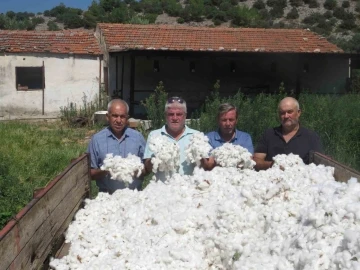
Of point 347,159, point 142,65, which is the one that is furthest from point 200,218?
point 142,65

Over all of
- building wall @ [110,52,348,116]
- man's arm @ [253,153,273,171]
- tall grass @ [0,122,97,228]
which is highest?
man's arm @ [253,153,273,171]

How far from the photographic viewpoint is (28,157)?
391 inches

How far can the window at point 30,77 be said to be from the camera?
1833 centimetres

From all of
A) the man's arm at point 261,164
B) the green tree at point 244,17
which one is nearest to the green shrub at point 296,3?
the green tree at point 244,17

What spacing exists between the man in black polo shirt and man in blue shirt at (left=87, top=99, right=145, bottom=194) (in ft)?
3.16

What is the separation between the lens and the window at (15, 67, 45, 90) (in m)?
18.3

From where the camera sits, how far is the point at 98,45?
19.1 m

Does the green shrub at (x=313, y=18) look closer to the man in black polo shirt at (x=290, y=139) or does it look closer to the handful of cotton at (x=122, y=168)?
the man in black polo shirt at (x=290, y=139)

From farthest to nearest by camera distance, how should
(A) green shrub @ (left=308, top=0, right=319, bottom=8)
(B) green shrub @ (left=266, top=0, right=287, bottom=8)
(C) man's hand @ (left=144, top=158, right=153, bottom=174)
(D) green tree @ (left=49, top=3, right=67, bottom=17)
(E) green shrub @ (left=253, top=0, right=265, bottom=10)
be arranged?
(D) green tree @ (left=49, top=3, right=67, bottom=17)
(E) green shrub @ (left=253, top=0, right=265, bottom=10)
(A) green shrub @ (left=308, top=0, right=319, bottom=8)
(B) green shrub @ (left=266, top=0, right=287, bottom=8)
(C) man's hand @ (left=144, top=158, right=153, bottom=174)

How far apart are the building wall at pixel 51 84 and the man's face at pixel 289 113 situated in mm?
14715

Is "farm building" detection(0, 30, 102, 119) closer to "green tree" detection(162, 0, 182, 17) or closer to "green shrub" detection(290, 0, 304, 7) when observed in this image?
"green tree" detection(162, 0, 182, 17)

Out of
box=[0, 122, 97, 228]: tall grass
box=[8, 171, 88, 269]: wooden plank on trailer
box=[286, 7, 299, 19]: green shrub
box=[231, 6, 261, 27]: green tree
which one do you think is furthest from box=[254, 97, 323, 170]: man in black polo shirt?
box=[286, 7, 299, 19]: green shrub

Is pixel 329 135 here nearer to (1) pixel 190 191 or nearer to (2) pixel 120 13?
(1) pixel 190 191

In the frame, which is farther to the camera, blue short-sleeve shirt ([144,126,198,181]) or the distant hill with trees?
the distant hill with trees
